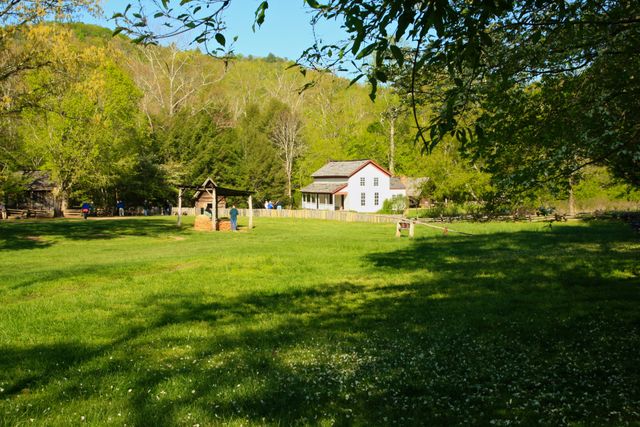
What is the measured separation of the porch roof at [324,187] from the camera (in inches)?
2987

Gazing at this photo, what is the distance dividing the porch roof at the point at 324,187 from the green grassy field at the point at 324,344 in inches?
2258

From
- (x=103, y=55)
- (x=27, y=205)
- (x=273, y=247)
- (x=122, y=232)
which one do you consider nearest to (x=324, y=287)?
(x=273, y=247)

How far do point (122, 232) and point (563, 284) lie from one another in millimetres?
31318

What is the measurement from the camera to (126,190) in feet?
220

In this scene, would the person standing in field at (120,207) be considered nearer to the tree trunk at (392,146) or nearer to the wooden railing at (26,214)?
the wooden railing at (26,214)

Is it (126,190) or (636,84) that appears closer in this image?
(636,84)

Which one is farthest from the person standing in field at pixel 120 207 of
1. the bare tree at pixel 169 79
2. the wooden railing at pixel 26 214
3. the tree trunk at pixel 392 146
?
the tree trunk at pixel 392 146

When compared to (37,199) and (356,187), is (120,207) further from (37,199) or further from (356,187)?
(356,187)

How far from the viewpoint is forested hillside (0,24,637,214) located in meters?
33.1

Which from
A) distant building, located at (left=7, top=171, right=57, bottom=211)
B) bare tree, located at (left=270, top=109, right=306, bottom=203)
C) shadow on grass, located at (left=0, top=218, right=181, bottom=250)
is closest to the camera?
shadow on grass, located at (left=0, top=218, right=181, bottom=250)

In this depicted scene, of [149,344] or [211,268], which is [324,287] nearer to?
[211,268]

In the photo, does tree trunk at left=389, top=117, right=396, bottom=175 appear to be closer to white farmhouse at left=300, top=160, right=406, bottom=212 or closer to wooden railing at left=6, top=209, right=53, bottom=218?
white farmhouse at left=300, top=160, right=406, bottom=212

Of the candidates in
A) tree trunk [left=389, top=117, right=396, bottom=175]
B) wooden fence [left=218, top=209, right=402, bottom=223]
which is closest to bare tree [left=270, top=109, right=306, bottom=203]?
tree trunk [left=389, top=117, right=396, bottom=175]

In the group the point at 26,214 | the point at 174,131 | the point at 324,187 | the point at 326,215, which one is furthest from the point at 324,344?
the point at 174,131
